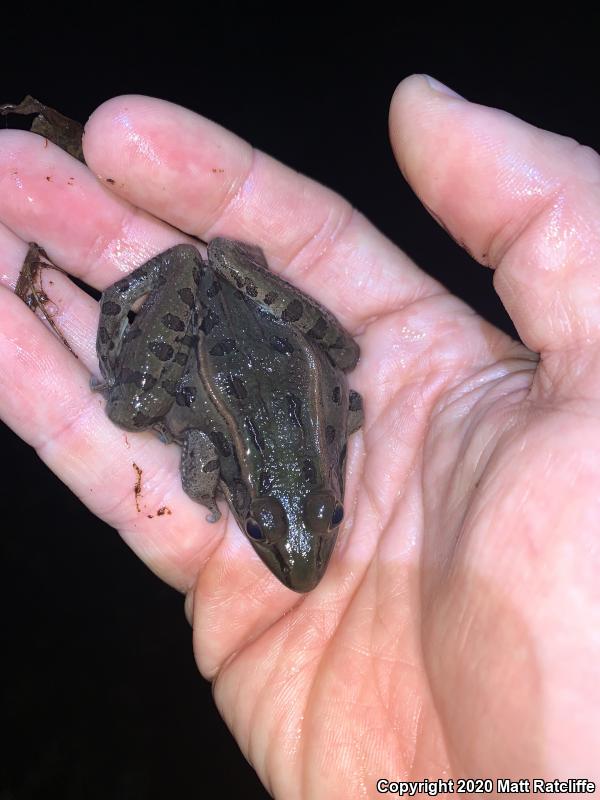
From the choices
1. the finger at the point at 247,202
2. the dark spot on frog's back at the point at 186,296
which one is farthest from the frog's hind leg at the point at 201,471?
the finger at the point at 247,202

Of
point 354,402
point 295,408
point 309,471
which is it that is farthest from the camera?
point 354,402

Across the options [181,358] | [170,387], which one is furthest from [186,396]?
[181,358]

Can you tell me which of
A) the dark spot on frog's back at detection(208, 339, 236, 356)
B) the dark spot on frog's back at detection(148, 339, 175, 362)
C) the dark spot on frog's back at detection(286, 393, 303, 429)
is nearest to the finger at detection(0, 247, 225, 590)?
the dark spot on frog's back at detection(148, 339, 175, 362)

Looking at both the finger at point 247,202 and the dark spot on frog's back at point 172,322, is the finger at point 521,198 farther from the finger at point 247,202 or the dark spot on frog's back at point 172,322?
the dark spot on frog's back at point 172,322

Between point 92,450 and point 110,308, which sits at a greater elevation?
point 110,308

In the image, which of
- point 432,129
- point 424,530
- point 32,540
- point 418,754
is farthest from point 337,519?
point 32,540

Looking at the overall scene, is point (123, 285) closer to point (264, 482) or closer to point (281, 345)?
point (281, 345)
